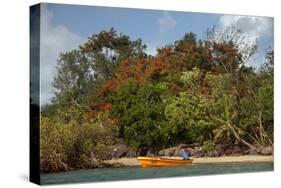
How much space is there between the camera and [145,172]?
1295 centimetres

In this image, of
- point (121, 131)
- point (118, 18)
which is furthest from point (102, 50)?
point (121, 131)

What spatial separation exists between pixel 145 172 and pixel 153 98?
1.29 m

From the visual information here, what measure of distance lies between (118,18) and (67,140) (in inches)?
87.1

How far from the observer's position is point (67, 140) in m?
12.4

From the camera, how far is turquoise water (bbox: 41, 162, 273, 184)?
1229 cm

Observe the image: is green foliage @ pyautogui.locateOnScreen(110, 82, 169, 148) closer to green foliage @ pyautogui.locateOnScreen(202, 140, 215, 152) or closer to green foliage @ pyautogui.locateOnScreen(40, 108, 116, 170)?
green foliage @ pyautogui.locateOnScreen(40, 108, 116, 170)

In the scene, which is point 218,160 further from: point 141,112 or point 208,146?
point 141,112

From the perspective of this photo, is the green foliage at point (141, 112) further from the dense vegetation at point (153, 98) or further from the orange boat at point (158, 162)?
the orange boat at point (158, 162)

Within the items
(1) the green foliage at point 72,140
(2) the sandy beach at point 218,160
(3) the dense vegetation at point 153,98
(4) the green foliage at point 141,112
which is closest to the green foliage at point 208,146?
(3) the dense vegetation at point 153,98

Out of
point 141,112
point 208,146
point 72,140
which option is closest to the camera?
point 72,140

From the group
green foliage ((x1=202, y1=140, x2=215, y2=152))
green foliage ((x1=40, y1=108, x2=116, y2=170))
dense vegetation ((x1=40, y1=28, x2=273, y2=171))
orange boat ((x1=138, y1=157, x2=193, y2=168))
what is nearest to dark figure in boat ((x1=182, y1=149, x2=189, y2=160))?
orange boat ((x1=138, y1=157, x2=193, y2=168))

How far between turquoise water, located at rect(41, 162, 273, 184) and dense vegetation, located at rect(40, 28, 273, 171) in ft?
0.64

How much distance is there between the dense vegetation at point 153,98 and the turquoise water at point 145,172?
0.64 feet

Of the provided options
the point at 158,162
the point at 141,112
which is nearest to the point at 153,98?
the point at 141,112
